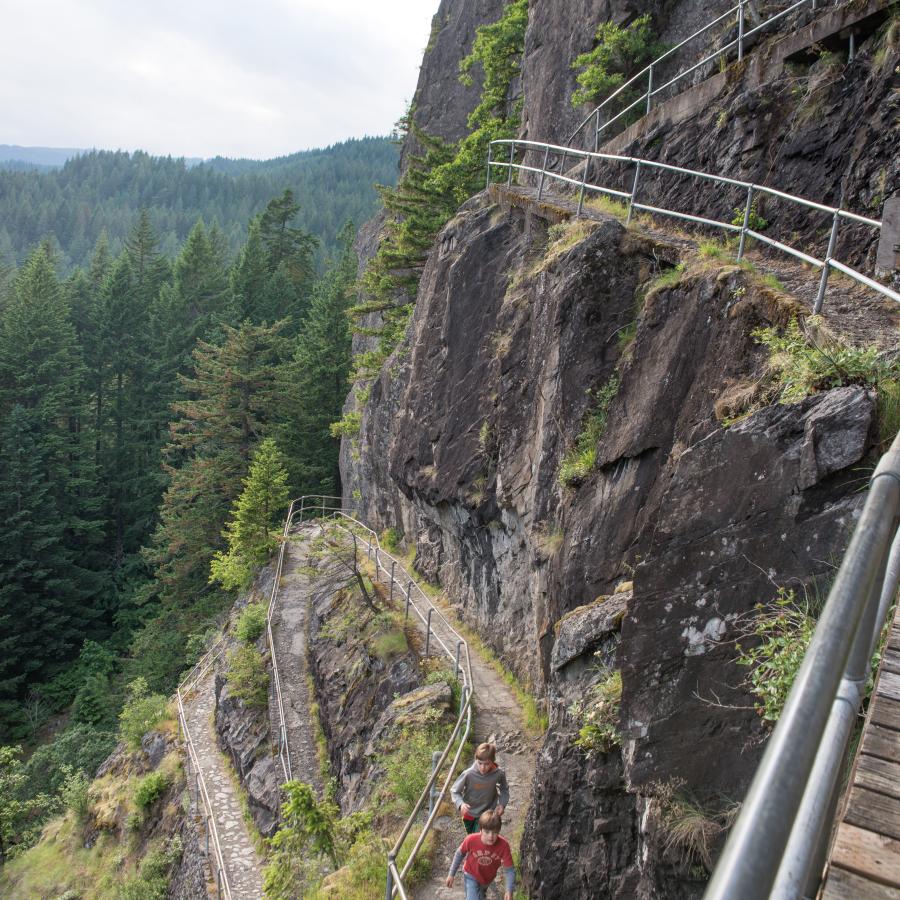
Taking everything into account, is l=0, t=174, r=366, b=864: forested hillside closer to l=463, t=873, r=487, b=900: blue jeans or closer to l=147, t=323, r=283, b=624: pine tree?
l=147, t=323, r=283, b=624: pine tree

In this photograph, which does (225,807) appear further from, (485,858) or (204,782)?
(485,858)

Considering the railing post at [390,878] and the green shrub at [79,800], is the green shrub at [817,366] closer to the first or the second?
the railing post at [390,878]

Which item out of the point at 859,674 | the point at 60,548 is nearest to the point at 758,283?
the point at 859,674

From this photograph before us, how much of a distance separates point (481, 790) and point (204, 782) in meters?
10.9

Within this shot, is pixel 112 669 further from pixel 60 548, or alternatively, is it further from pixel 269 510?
pixel 269 510

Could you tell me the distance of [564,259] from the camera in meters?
11.2

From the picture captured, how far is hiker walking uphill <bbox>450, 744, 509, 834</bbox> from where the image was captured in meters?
7.04

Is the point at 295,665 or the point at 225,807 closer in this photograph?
the point at 225,807

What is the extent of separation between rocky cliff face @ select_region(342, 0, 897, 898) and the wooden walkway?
2.65 metres

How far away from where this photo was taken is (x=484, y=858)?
21.4ft

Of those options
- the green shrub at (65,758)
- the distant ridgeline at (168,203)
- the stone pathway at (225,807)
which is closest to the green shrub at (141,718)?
the stone pathway at (225,807)

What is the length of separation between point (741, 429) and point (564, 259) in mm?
6173

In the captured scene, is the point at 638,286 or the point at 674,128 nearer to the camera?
the point at 638,286

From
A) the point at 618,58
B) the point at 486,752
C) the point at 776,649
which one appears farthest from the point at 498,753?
the point at 618,58
